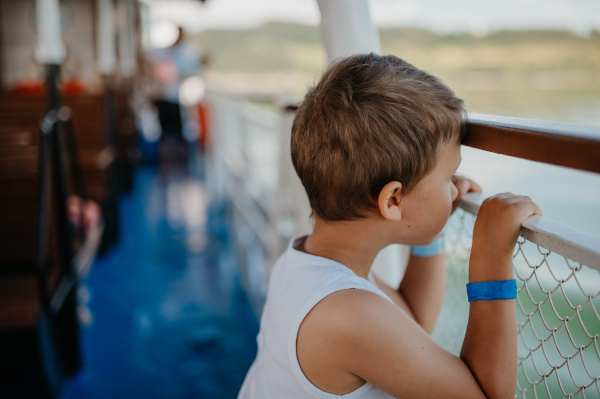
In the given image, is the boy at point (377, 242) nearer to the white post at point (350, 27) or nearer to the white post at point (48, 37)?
the white post at point (350, 27)

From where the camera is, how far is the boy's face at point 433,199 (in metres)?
0.69

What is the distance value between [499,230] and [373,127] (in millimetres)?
205

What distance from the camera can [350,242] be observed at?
0.77m

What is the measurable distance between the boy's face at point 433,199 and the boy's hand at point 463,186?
35mm

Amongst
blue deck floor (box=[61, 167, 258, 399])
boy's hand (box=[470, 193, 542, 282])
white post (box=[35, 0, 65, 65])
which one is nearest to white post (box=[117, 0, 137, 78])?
blue deck floor (box=[61, 167, 258, 399])

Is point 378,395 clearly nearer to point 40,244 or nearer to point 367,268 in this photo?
point 367,268

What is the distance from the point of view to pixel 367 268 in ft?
2.63

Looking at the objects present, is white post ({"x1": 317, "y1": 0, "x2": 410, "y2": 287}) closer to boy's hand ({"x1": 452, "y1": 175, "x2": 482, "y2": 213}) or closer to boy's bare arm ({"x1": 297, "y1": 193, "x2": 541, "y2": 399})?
boy's hand ({"x1": 452, "y1": 175, "x2": 482, "y2": 213})

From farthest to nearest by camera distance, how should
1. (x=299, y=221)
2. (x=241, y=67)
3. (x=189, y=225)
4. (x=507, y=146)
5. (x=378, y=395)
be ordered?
(x=241, y=67), (x=189, y=225), (x=299, y=221), (x=378, y=395), (x=507, y=146)

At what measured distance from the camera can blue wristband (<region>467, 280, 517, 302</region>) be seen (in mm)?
609

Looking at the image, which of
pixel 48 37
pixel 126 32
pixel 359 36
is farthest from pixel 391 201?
pixel 126 32

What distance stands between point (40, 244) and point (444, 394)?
1.59 metres

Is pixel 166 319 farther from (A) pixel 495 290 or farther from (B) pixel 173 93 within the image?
(B) pixel 173 93

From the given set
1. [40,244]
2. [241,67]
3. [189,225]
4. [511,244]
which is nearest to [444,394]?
[511,244]
